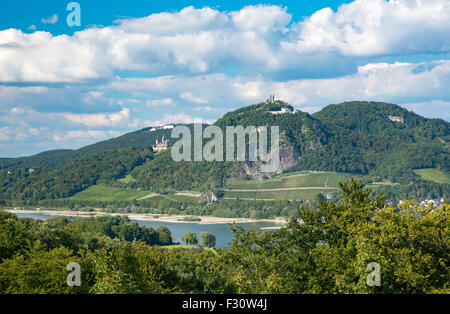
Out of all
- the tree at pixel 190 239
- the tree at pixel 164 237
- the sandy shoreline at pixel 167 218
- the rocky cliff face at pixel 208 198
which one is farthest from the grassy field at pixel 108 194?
the tree at pixel 190 239

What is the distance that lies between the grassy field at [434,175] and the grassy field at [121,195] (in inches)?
3006

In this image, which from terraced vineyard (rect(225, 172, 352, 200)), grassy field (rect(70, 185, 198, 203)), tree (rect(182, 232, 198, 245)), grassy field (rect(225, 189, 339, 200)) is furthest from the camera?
grassy field (rect(70, 185, 198, 203))

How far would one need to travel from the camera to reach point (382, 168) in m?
196

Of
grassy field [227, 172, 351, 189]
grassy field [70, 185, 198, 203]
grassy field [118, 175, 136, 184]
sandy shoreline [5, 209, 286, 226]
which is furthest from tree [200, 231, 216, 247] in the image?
grassy field [118, 175, 136, 184]

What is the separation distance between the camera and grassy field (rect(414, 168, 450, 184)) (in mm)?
171825

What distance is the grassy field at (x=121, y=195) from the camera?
6486 inches

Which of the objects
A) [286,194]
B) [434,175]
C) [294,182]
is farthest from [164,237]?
[434,175]

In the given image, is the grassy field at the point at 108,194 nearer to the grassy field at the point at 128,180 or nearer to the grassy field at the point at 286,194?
the grassy field at the point at 128,180

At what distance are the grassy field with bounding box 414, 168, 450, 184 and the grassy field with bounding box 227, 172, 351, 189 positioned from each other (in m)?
26.1

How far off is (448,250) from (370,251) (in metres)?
3.89

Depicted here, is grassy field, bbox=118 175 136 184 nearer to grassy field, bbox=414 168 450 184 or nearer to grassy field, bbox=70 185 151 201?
grassy field, bbox=70 185 151 201

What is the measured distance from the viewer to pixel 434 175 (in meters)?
180
